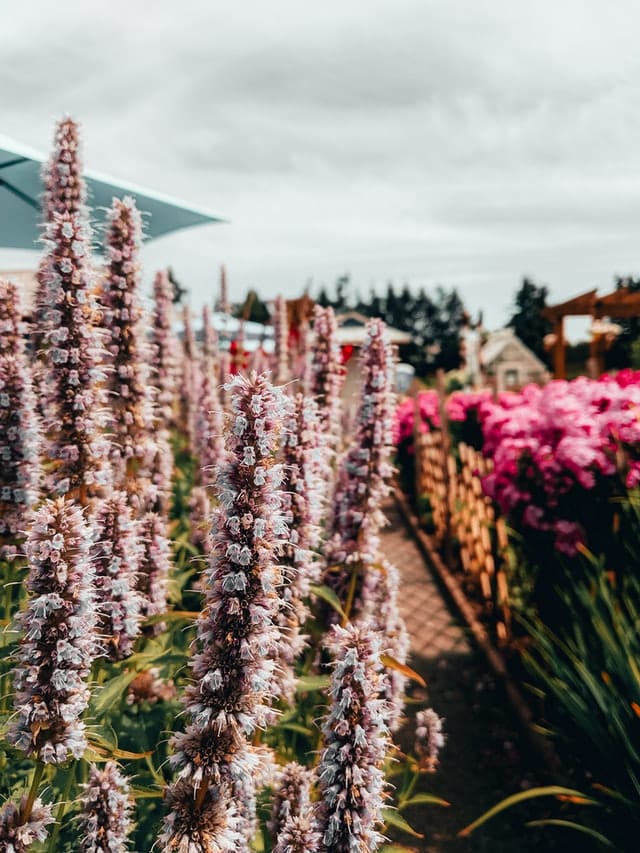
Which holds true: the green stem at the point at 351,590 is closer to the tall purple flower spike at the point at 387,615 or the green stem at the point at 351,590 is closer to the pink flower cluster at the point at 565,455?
the tall purple flower spike at the point at 387,615

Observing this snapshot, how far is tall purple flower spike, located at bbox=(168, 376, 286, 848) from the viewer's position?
140 cm

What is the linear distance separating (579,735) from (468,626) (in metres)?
2.83

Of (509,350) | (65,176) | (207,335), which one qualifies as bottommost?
(207,335)

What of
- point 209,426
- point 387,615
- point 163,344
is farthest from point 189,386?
point 387,615

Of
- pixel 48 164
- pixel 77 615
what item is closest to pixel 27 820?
pixel 77 615

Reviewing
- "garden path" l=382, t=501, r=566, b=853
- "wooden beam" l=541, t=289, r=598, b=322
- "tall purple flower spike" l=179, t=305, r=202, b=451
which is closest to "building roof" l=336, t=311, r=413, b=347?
"tall purple flower spike" l=179, t=305, r=202, b=451

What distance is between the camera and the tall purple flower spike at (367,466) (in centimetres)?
280

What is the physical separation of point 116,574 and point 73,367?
2.84 feet

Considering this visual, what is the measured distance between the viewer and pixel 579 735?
362cm

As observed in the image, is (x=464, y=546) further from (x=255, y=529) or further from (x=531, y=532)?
(x=255, y=529)

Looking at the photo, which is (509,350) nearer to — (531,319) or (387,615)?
(531,319)

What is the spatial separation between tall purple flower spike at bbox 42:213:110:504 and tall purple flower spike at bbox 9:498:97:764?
94 centimetres

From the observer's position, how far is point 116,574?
1946 millimetres

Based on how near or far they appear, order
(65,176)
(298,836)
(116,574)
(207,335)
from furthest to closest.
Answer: (207,335) → (65,176) → (116,574) → (298,836)
